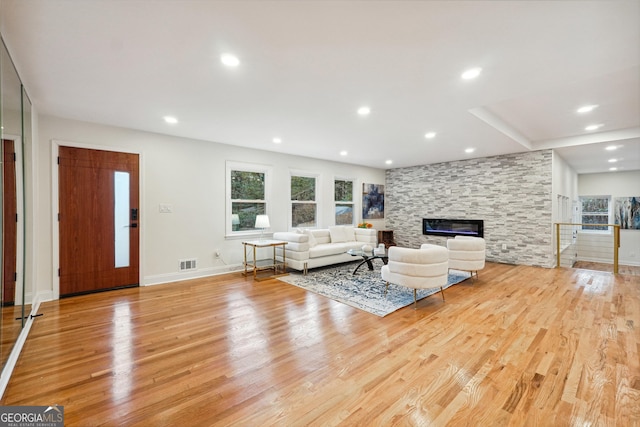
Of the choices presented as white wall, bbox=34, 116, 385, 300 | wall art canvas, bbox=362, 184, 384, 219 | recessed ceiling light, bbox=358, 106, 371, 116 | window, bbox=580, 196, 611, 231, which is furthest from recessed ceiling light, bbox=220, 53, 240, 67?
window, bbox=580, 196, 611, 231

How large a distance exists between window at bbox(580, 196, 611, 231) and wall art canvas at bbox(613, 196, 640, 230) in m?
0.32

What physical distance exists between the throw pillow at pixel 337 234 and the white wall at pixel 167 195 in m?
2.07

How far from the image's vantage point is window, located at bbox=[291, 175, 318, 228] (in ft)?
21.4

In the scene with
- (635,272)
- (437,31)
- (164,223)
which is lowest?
(635,272)

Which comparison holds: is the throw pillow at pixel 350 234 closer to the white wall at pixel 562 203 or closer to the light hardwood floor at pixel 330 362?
the light hardwood floor at pixel 330 362

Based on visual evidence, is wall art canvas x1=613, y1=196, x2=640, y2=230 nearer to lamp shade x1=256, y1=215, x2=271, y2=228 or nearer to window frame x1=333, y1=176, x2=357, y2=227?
window frame x1=333, y1=176, x2=357, y2=227

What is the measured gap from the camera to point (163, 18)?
182 centimetres

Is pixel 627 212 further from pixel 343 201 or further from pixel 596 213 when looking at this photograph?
pixel 343 201

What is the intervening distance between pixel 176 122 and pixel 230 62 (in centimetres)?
211

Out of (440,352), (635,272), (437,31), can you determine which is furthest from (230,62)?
(635,272)

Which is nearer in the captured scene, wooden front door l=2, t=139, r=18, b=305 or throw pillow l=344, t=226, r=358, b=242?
wooden front door l=2, t=139, r=18, b=305

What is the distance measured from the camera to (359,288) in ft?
14.0

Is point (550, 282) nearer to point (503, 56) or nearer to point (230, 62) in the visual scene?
point (503, 56)

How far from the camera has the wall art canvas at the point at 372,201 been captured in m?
8.21
